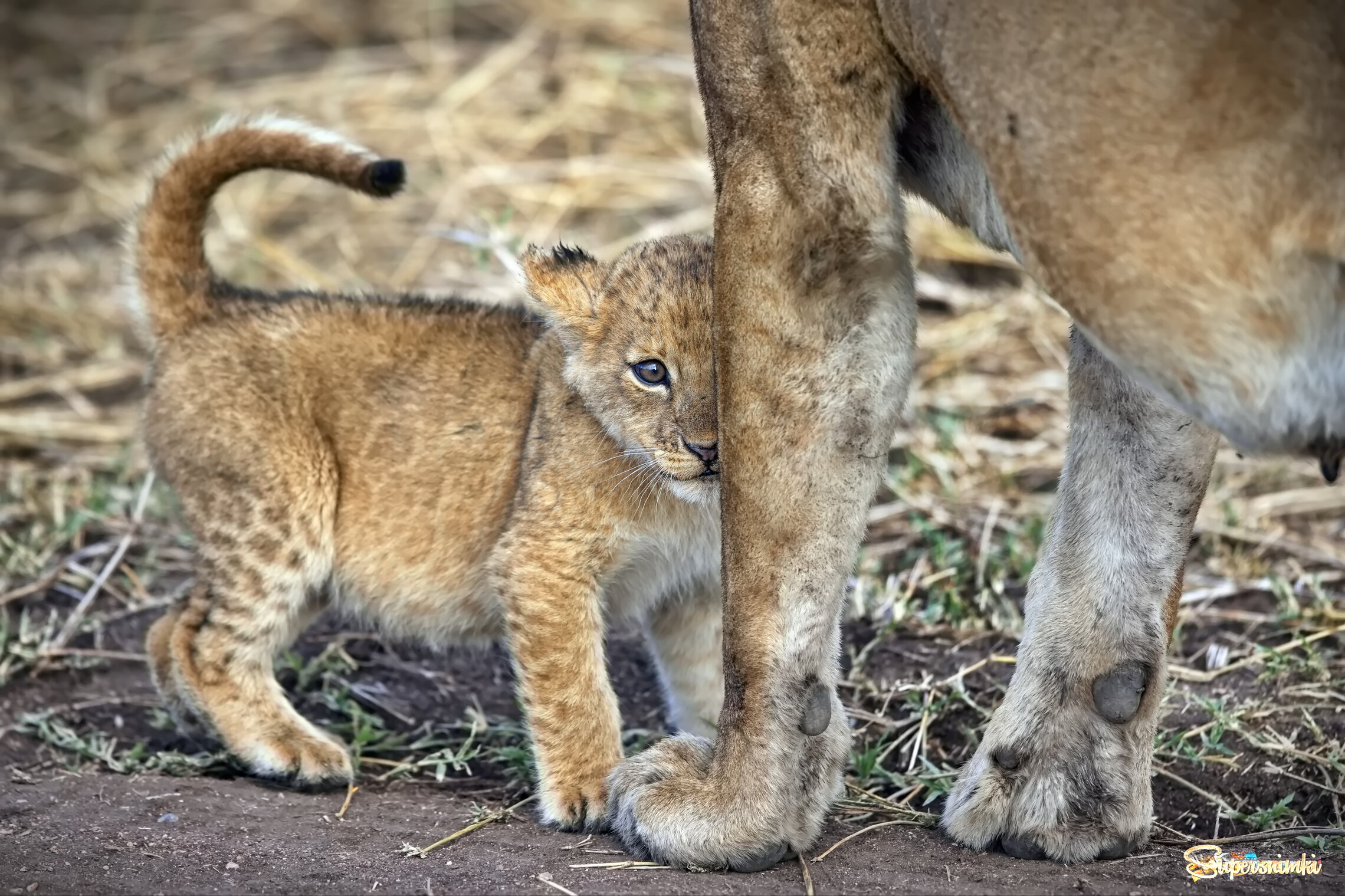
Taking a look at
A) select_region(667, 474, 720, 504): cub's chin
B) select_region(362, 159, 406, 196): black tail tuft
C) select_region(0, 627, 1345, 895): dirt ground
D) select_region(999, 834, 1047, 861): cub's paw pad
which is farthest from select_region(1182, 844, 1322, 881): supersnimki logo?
select_region(362, 159, 406, 196): black tail tuft

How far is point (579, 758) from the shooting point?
3822 millimetres

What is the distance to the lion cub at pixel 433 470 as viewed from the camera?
3.92m

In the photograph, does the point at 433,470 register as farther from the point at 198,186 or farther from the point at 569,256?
the point at 198,186

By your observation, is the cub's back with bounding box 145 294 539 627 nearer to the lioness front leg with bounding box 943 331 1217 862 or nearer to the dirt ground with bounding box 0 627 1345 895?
the dirt ground with bounding box 0 627 1345 895

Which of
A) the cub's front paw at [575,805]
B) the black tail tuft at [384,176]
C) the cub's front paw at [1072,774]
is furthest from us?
the black tail tuft at [384,176]

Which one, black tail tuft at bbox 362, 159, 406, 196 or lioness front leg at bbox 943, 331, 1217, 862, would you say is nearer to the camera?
lioness front leg at bbox 943, 331, 1217, 862

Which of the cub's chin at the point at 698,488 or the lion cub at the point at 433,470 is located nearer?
the cub's chin at the point at 698,488

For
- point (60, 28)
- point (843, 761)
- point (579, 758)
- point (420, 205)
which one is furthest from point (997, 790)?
point (60, 28)

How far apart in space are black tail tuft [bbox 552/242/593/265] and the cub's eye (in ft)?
1.47

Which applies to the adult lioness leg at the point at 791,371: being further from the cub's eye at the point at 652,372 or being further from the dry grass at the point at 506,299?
the cub's eye at the point at 652,372

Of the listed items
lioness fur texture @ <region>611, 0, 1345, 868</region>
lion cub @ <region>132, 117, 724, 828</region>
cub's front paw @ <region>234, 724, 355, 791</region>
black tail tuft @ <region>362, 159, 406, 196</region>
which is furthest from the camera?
black tail tuft @ <region>362, 159, 406, 196</region>

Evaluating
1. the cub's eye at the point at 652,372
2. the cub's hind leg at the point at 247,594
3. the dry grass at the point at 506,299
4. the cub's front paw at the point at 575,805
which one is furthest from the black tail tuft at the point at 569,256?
the cub's front paw at the point at 575,805

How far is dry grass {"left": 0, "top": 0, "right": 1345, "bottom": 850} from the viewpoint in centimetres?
421

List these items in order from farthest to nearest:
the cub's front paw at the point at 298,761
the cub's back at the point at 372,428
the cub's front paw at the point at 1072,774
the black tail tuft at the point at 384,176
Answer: the black tail tuft at the point at 384,176 < the cub's back at the point at 372,428 < the cub's front paw at the point at 298,761 < the cub's front paw at the point at 1072,774
